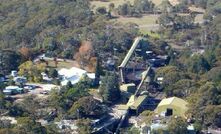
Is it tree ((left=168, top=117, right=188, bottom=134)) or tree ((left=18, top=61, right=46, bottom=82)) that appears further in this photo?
tree ((left=18, top=61, right=46, bottom=82))

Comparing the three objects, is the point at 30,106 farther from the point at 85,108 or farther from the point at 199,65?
the point at 199,65

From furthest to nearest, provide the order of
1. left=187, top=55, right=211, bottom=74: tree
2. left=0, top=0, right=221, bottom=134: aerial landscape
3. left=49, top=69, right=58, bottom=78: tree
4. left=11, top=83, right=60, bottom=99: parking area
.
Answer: left=187, top=55, right=211, bottom=74: tree → left=49, top=69, right=58, bottom=78: tree → left=11, top=83, right=60, bottom=99: parking area → left=0, top=0, right=221, bottom=134: aerial landscape

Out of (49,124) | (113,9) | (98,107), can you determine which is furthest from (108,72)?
(113,9)

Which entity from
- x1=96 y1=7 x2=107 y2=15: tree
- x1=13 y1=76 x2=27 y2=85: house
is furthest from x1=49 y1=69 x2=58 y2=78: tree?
x1=96 y1=7 x2=107 y2=15: tree

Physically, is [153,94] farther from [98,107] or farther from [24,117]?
[24,117]

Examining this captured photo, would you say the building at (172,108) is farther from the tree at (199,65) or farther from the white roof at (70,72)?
the white roof at (70,72)

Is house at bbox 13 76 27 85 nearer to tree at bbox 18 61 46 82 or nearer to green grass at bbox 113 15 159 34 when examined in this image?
tree at bbox 18 61 46 82
